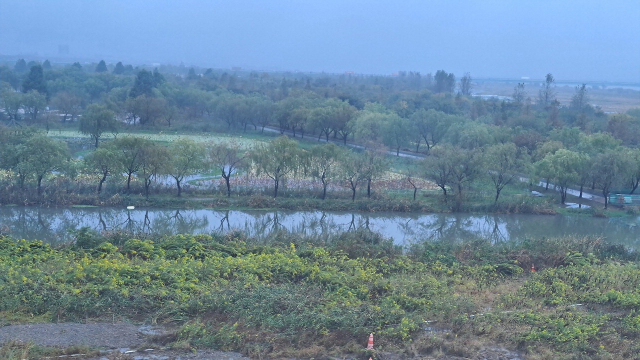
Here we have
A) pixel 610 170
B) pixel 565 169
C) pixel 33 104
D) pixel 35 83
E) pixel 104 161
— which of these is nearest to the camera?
pixel 104 161

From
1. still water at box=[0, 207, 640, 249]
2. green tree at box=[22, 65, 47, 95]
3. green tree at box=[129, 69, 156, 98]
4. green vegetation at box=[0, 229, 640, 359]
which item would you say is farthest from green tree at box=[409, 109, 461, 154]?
green tree at box=[22, 65, 47, 95]

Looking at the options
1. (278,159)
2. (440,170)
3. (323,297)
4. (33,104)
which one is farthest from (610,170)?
(33,104)

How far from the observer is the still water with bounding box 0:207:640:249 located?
19.7m

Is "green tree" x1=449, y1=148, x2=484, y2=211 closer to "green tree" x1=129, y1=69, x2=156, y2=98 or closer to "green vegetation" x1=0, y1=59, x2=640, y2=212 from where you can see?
"green vegetation" x1=0, y1=59, x2=640, y2=212

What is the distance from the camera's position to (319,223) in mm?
21281

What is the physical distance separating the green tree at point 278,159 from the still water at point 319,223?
2.30 metres

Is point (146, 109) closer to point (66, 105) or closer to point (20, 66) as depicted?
point (66, 105)

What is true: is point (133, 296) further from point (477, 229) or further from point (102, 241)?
point (477, 229)

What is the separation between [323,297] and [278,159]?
13015 mm

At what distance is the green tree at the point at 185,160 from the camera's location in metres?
23.3

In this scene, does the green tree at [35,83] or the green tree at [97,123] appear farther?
the green tree at [35,83]

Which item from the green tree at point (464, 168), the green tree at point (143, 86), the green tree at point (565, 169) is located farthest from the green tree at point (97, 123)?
the green tree at point (565, 169)

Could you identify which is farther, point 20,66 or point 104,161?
point 20,66

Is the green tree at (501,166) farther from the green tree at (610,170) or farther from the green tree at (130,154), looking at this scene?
the green tree at (130,154)
